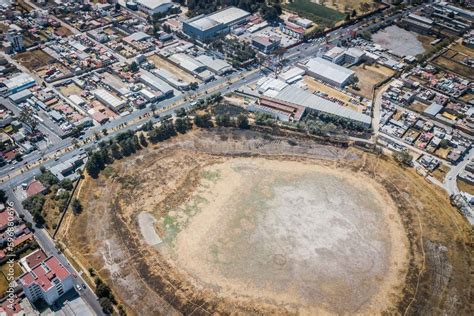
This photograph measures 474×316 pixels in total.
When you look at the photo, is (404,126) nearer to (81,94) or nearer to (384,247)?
(384,247)

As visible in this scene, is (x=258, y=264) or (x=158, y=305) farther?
(x=258, y=264)

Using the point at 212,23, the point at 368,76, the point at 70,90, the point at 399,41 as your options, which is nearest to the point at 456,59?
the point at 399,41

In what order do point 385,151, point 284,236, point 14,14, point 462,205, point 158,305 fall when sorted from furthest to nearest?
point 14,14
point 385,151
point 462,205
point 284,236
point 158,305

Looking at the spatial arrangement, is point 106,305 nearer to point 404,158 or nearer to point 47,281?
point 47,281

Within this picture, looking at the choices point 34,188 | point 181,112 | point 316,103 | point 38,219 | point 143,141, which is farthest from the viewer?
point 316,103

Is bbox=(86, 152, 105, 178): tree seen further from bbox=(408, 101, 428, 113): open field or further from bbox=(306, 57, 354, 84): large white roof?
bbox=(408, 101, 428, 113): open field

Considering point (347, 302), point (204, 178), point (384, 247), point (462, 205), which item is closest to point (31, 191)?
point (204, 178)
